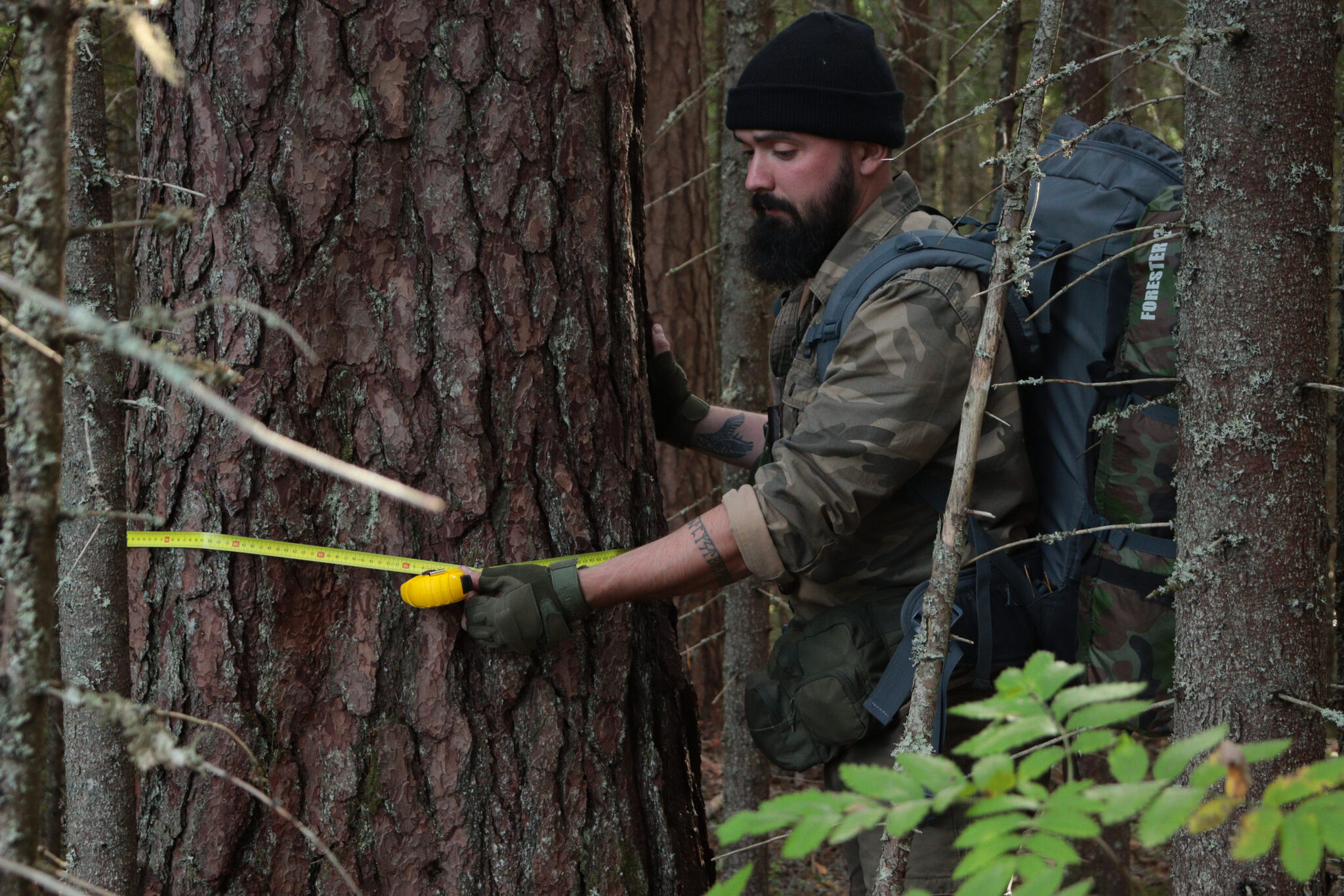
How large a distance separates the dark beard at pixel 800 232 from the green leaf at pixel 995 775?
2.13m

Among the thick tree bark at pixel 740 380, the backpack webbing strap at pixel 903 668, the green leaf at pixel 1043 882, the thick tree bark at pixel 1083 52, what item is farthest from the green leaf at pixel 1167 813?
the thick tree bark at pixel 1083 52

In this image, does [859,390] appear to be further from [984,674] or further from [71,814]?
[71,814]

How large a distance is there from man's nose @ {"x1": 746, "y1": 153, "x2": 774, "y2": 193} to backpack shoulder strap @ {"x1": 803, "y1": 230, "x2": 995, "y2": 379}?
0.50 metres

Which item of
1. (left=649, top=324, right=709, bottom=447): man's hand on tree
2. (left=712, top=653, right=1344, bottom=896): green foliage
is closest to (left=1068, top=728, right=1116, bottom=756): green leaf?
(left=712, top=653, right=1344, bottom=896): green foliage

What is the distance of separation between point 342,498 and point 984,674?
1.62 metres

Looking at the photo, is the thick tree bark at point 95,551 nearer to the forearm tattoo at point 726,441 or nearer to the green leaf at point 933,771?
the green leaf at point 933,771

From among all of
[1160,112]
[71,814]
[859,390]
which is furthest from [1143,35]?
[71,814]

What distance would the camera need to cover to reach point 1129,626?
2590mm

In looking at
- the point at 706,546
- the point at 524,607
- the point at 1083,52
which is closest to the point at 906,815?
the point at 524,607

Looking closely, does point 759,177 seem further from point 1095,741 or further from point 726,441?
point 1095,741

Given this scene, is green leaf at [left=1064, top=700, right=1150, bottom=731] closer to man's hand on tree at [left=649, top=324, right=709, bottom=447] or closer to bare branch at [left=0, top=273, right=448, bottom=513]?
bare branch at [left=0, top=273, right=448, bottom=513]

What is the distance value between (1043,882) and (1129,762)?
161mm

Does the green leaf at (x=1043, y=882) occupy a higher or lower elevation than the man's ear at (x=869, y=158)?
lower

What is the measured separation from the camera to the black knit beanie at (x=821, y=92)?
3031 mm
